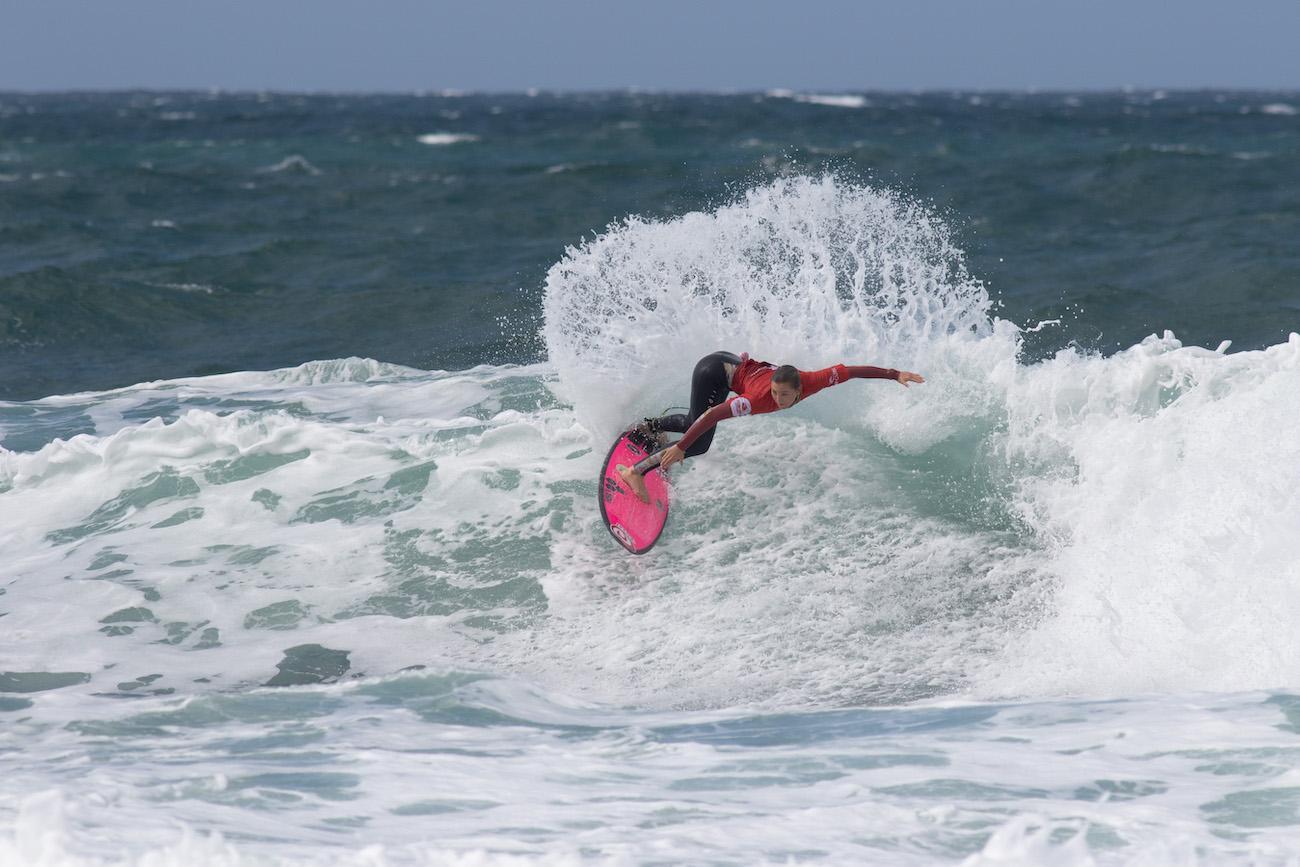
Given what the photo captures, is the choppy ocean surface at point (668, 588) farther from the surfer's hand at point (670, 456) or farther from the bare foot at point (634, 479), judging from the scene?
the surfer's hand at point (670, 456)

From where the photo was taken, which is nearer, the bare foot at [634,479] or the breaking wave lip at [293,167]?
the bare foot at [634,479]

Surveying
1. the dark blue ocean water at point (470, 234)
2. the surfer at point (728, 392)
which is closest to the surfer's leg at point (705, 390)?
the surfer at point (728, 392)

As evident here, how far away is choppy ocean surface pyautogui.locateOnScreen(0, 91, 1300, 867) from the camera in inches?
210

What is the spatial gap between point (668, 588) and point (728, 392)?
141 cm

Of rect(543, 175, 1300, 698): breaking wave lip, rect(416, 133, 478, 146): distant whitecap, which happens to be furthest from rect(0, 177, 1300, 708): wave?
rect(416, 133, 478, 146): distant whitecap

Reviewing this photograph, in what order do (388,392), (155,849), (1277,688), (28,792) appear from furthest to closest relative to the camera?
→ (388,392), (1277,688), (28,792), (155,849)

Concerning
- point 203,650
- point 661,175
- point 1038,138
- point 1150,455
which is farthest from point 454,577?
point 1038,138

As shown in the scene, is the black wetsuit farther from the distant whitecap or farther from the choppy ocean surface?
the distant whitecap

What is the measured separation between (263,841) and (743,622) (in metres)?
3.51

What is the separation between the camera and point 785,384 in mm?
8039

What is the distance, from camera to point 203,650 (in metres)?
7.80

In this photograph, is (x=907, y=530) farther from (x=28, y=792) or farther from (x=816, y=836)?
(x=28, y=792)

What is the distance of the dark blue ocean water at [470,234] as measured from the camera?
16641 millimetres

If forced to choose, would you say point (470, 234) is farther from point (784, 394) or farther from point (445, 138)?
point (445, 138)
